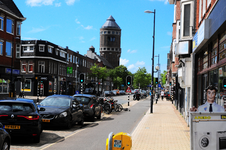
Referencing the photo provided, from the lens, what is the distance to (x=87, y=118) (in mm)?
18516

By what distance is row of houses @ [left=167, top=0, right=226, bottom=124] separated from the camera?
9680 millimetres

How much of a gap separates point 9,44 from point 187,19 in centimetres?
2706

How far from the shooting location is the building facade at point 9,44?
37625mm

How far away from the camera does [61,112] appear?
13.5 meters

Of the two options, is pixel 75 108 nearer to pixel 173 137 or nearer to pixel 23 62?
pixel 173 137

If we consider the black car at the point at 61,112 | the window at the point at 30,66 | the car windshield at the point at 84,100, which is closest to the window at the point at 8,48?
the window at the point at 30,66

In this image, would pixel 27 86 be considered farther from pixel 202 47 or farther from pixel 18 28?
pixel 202 47

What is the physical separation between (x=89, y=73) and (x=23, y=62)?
2917 cm

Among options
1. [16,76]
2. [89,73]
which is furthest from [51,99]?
[89,73]

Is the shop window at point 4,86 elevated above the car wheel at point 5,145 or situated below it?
above

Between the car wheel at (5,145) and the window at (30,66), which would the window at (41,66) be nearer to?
the window at (30,66)

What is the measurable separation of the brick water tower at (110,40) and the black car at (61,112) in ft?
437

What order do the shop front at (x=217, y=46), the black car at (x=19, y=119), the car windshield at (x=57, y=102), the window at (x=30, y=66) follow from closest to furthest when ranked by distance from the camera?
the shop front at (x=217, y=46) < the black car at (x=19, y=119) < the car windshield at (x=57, y=102) < the window at (x=30, y=66)

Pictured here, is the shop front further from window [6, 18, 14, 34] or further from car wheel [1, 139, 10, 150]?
window [6, 18, 14, 34]
